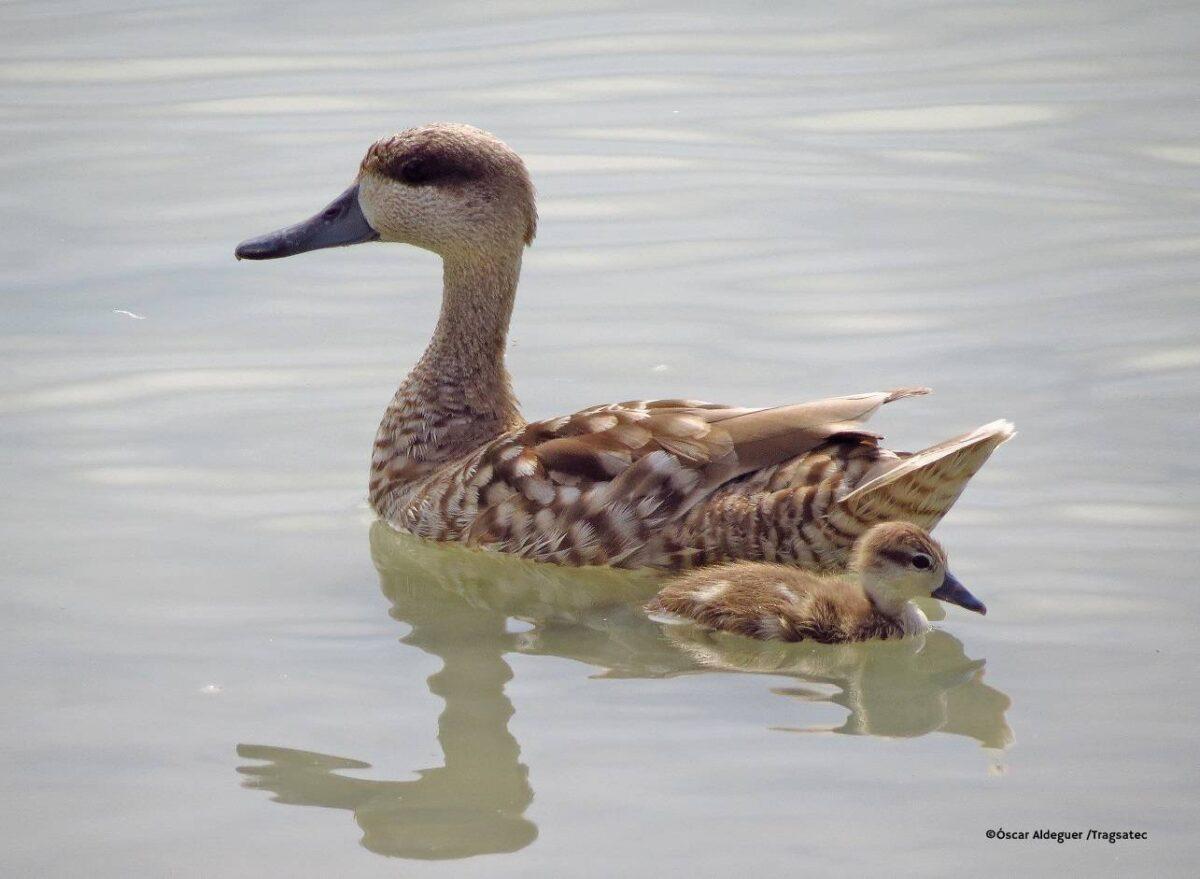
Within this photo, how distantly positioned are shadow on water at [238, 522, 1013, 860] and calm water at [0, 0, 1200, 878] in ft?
0.06

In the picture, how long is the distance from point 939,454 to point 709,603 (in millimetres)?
784

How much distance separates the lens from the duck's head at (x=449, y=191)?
7117mm

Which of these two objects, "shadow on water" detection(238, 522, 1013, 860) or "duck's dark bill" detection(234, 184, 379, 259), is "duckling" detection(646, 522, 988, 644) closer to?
"shadow on water" detection(238, 522, 1013, 860)

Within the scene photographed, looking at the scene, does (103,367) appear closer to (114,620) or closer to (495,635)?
(114,620)

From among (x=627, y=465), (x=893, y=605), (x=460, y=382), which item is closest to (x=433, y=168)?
(x=460, y=382)

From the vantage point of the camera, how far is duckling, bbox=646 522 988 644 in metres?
5.62

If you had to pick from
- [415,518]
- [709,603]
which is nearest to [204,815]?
[709,603]

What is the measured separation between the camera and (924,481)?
19.1 feet

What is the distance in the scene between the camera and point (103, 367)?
7.75 metres

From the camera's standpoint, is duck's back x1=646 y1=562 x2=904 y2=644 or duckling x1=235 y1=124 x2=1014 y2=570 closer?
duck's back x1=646 y1=562 x2=904 y2=644

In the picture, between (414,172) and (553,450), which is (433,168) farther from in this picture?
(553,450)

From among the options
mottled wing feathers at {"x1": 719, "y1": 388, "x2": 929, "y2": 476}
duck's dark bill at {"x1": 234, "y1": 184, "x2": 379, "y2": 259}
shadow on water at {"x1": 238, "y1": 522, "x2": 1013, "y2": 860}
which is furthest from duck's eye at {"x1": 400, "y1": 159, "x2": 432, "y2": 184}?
mottled wing feathers at {"x1": 719, "y1": 388, "x2": 929, "y2": 476}

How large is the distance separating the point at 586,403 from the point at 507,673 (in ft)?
6.83

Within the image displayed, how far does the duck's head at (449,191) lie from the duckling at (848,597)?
192cm
